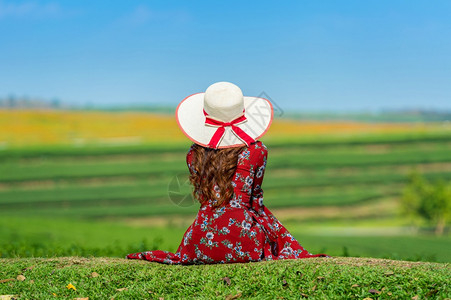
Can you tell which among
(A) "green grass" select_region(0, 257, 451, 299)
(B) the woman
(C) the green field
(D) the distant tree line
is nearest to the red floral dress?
(B) the woman

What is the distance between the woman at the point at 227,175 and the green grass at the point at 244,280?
0.21m

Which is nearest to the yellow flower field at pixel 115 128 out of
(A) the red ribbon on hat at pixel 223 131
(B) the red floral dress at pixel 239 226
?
(B) the red floral dress at pixel 239 226

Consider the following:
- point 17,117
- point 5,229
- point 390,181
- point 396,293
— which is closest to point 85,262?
point 396,293

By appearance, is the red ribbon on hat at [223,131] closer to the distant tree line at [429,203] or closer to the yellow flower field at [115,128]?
the distant tree line at [429,203]

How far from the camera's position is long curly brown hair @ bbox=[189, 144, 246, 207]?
478 centimetres

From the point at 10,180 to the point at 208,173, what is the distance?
35643mm

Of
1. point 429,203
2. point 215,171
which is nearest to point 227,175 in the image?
point 215,171

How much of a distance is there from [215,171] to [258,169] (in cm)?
38

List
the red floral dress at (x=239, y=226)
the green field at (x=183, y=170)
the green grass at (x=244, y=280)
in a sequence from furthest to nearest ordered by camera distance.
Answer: the green field at (x=183, y=170) → the red floral dress at (x=239, y=226) → the green grass at (x=244, y=280)

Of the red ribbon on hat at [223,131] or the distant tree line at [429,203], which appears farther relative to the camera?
the distant tree line at [429,203]

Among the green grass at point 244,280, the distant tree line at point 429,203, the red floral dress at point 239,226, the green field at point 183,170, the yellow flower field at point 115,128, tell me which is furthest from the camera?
the yellow flower field at point 115,128

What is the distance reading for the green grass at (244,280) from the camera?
4.43 meters

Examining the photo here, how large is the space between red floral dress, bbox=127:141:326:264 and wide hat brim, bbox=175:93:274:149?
138mm

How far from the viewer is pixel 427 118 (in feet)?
200
